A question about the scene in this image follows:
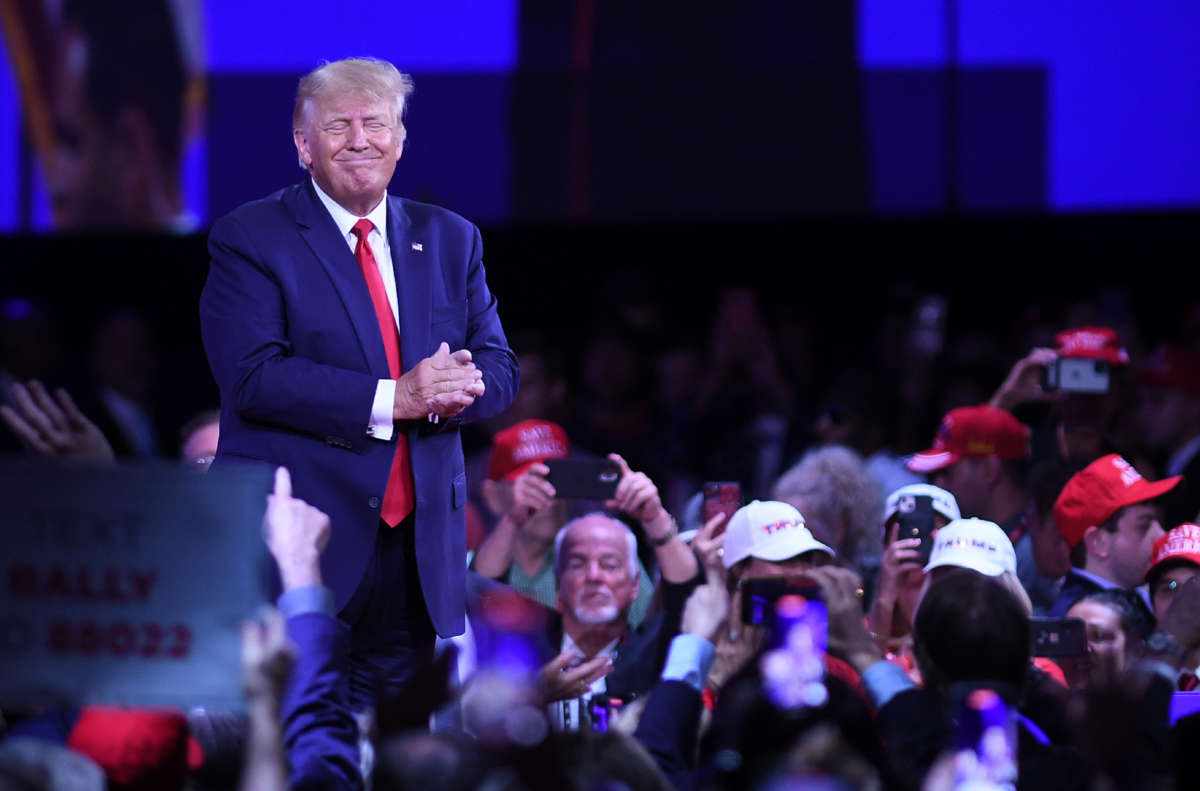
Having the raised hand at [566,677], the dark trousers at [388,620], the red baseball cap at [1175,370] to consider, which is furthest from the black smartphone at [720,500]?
the red baseball cap at [1175,370]

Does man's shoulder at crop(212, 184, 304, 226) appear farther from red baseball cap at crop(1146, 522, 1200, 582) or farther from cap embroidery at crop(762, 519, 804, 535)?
red baseball cap at crop(1146, 522, 1200, 582)

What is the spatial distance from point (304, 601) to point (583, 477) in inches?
77.9

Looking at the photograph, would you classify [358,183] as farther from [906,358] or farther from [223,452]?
[906,358]

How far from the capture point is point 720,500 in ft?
13.7

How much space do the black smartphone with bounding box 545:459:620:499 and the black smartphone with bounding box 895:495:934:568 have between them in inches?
29.3

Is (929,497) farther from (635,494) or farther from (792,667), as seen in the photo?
(792,667)

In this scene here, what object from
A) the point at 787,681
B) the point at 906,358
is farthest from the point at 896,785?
the point at 906,358

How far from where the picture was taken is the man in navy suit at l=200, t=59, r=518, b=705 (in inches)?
118

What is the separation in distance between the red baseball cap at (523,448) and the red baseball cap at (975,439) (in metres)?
1.13

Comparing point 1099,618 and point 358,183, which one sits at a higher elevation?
point 358,183

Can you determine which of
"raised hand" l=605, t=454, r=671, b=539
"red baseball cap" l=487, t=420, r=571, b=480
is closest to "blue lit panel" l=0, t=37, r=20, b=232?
"red baseball cap" l=487, t=420, r=571, b=480

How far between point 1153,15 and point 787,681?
17.6ft

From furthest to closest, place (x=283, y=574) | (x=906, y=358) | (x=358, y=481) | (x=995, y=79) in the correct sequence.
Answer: (x=995, y=79) < (x=906, y=358) < (x=358, y=481) < (x=283, y=574)

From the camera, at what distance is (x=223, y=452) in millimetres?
3096
